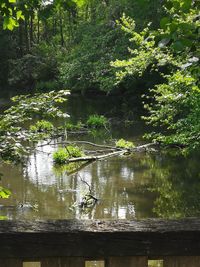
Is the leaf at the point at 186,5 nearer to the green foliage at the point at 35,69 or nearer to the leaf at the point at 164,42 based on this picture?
the leaf at the point at 164,42

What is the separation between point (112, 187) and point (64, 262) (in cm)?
1063

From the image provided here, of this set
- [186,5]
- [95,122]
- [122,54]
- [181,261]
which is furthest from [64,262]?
[122,54]

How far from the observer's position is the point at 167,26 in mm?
2014

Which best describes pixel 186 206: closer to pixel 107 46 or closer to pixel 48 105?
pixel 48 105

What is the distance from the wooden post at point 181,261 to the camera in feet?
5.50

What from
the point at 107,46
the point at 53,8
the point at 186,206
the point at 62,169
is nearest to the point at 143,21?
the point at 107,46

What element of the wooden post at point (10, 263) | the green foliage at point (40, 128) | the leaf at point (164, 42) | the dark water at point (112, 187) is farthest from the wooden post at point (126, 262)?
the dark water at point (112, 187)

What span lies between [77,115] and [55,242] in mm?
22418

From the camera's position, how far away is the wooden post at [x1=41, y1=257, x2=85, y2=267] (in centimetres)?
165

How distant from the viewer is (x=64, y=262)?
1651 mm

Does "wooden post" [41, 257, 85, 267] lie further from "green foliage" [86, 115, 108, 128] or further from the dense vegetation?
"green foliage" [86, 115, 108, 128]

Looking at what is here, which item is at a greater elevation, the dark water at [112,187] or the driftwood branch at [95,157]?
the driftwood branch at [95,157]

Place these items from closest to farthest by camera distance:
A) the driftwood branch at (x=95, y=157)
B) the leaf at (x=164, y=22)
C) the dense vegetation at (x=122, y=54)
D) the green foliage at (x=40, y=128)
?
1. the leaf at (x=164, y=22)
2. the dense vegetation at (x=122, y=54)
3. the green foliage at (x=40, y=128)
4. the driftwood branch at (x=95, y=157)

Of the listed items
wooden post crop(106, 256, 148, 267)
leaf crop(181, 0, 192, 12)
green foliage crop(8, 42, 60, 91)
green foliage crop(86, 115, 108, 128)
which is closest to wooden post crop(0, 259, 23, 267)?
wooden post crop(106, 256, 148, 267)
